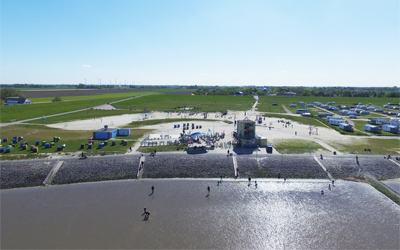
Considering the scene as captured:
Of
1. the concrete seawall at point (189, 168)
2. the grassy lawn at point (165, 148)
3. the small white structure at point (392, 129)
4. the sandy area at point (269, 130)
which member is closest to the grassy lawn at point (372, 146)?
the sandy area at point (269, 130)

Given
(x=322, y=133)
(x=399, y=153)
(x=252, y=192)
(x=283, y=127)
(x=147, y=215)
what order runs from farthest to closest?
(x=283, y=127) < (x=322, y=133) < (x=399, y=153) < (x=252, y=192) < (x=147, y=215)

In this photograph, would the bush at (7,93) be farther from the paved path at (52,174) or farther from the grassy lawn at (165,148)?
the grassy lawn at (165,148)

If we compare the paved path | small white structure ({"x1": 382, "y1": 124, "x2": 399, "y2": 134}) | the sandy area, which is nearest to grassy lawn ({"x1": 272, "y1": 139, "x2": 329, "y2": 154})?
the sandy area

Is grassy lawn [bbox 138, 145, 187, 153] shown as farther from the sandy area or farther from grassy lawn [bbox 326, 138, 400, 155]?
grassy lawn [bbox 326, 138, 400, 155]

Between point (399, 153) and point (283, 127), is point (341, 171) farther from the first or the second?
point (283, 127)

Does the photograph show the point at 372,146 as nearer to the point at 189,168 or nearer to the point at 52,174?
the point at 189,168

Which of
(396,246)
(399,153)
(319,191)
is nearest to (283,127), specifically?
(399,153)
